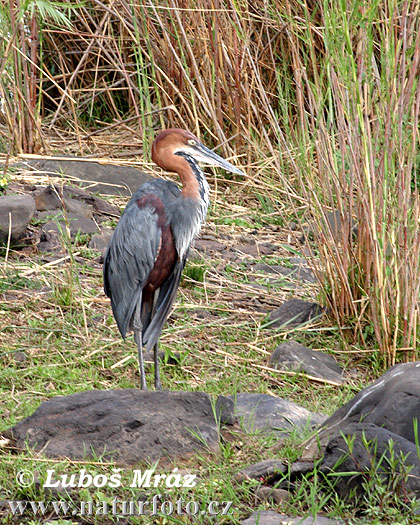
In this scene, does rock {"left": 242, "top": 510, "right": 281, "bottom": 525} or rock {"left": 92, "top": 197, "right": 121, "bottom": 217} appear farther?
rock {"left": 92, "top": 197, "right": 121, "bottom": 217}

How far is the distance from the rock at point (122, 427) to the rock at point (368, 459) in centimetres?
53

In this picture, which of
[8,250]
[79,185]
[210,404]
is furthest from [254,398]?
[79,185]

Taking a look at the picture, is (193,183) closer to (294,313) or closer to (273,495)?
(294,313)

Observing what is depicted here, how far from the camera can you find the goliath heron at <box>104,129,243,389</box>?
11.9 ft

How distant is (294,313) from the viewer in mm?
4367

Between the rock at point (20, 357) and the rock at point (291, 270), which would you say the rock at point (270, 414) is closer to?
the rock at point (20, 357)

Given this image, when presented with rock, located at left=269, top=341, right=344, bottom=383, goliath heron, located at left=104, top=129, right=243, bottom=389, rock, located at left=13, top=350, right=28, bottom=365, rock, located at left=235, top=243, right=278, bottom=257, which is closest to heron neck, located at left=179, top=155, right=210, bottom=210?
goliath heron, located at left=104, top=129, right=243, bottom=389

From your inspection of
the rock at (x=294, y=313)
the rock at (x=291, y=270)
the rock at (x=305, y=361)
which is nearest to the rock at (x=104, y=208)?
the rock at (x=291, y=270)

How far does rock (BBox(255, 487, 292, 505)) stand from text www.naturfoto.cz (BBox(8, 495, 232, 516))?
0.11m

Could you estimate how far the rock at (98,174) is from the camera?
5848 millimetres

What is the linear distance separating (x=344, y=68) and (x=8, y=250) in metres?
2.22

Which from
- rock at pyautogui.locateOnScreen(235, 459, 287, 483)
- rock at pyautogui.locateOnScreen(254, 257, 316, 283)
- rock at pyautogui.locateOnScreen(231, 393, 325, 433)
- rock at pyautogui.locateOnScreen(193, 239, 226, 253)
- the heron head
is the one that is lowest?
rock at pyautogui.locateOnScreen(254, 257, 316, 283)

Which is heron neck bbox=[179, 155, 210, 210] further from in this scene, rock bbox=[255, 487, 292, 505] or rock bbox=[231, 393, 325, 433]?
rock bbox=[255, 487, 292, 505]

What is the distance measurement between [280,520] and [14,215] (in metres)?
2.93
